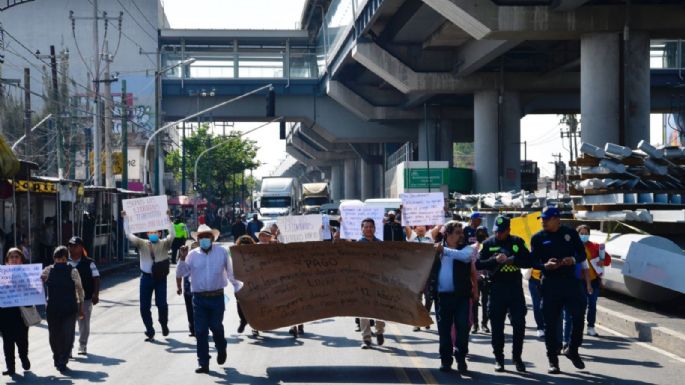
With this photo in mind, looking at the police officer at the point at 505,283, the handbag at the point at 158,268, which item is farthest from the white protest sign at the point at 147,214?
the police officer at the point at 505,283

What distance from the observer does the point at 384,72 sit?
5281 cm

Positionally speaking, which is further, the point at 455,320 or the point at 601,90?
the point at 601,90

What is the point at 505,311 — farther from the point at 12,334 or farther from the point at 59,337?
the point at 12,334

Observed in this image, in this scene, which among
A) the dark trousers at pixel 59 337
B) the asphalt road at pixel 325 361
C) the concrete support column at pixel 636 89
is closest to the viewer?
the asphalt road at pixel 325 361

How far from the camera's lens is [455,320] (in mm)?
11820

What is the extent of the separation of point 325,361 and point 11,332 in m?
3.67

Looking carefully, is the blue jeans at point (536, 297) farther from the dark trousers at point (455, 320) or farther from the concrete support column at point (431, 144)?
the concrete support column at point (431, 144)

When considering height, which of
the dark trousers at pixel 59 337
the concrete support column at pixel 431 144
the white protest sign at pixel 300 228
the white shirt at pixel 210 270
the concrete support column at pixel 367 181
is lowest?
the dark trousers at pixel 59 337

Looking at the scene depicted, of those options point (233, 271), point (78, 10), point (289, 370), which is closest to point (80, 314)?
point (233, 271)

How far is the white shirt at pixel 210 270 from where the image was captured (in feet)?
40.1

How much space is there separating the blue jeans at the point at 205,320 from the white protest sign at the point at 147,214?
4177 mm

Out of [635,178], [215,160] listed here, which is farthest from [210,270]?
[215,160]

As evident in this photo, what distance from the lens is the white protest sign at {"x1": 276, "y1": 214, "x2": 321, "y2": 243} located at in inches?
699

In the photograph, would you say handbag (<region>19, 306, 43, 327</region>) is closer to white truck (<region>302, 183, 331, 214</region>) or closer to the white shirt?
the white shirt
